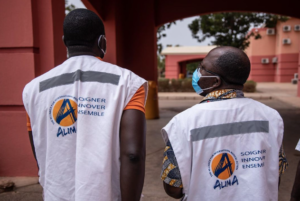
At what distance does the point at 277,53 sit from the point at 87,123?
2822cm

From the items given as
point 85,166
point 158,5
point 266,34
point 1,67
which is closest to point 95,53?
point 85,166

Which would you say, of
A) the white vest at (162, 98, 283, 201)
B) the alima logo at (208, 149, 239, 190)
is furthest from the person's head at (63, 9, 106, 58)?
the alima logo at (208, 149, 239, 190)

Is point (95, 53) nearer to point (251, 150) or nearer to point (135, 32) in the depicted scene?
point (251, 150)

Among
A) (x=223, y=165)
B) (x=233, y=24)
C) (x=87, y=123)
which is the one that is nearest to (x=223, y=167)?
(x=223, y=165)

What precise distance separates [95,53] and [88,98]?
0.90ft

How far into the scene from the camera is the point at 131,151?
51.3 inches

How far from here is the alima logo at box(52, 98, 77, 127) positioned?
1.35m

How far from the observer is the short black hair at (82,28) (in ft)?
4.53

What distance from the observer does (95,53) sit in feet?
4.79

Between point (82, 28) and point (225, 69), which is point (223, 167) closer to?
point (225, 69)

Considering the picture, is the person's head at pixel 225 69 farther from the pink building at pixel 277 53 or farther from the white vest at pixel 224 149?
the pink building at pixel 277 53

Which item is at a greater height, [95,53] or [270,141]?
[95,53]

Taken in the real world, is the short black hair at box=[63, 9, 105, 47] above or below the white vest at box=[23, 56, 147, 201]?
above

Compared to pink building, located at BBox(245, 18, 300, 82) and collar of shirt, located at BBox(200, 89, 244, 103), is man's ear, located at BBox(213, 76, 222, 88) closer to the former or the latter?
collar of shirt, located at BBox(200, 89, 244, 103)
